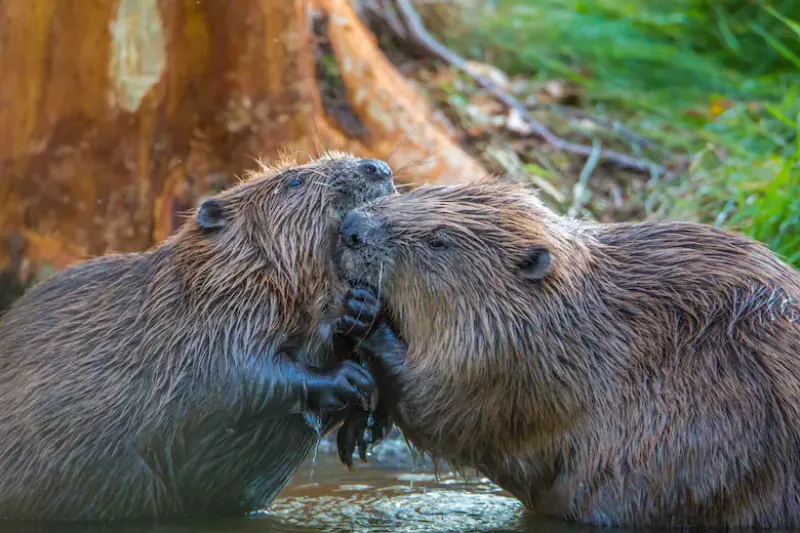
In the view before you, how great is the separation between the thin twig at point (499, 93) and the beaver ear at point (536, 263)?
339 centimetres

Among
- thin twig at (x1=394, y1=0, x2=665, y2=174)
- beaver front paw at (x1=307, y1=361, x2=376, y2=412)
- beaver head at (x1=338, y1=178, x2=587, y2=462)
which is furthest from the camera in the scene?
thin twig at (x1=394, y1=0, x2=665, y2=174)

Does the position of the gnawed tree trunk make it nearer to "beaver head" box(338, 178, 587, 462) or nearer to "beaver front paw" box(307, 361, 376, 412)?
"beaver head" box(338, 178, 587, 462)

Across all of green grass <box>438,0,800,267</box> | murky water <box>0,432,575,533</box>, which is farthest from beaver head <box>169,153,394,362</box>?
green grass <box>438,0,800,267</box>

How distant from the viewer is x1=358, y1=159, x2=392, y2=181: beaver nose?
15.4 ft

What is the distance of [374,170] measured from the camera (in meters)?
4.69

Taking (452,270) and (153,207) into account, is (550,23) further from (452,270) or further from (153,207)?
(452,270)

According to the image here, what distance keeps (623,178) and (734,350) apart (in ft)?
11.5

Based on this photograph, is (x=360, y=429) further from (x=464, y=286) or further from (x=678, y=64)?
(x=678, y=64)

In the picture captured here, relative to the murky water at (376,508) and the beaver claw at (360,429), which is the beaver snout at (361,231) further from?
the murky water at (376,508)

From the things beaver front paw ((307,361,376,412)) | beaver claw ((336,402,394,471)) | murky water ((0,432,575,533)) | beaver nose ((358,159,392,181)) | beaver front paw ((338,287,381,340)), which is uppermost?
beaver nose ((358,159,392,181))

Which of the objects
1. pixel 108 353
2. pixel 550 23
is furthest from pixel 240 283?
pixel 550 23

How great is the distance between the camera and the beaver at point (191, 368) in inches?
171

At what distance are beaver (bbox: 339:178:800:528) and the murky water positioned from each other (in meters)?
0.22

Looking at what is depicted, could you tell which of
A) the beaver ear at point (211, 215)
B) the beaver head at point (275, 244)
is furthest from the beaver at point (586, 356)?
the beaver ear at point (211, 215)
